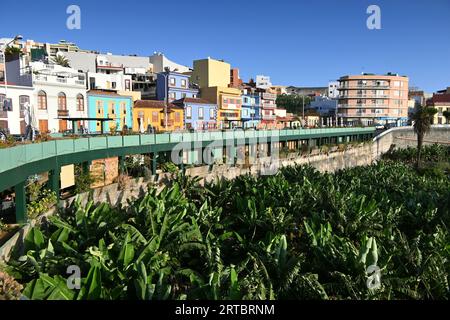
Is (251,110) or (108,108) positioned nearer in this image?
(108,108)

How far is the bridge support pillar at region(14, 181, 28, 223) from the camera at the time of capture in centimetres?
1250

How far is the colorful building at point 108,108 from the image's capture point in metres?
35.2

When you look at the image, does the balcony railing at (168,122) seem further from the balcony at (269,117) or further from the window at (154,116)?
the balcony at (269,117)

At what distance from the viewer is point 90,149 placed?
1839 cm

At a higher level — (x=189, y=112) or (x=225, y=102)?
(x=225, y=102)

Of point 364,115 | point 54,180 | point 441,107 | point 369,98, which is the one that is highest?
point 369,98

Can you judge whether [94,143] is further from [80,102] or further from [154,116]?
[154,116]

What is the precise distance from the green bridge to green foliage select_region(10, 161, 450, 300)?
1865mm

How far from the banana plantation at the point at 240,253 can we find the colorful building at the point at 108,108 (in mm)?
19846

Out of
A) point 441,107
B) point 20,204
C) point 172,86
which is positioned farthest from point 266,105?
point 20,204

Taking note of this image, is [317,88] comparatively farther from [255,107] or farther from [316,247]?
[316,247]

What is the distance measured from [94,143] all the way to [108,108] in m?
19.4

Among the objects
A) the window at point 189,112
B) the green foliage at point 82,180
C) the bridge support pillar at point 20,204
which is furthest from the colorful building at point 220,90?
the bridge support pillar at point 20,204

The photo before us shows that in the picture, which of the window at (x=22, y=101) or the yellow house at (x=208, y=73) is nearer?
the window at (x=22, y=101)
